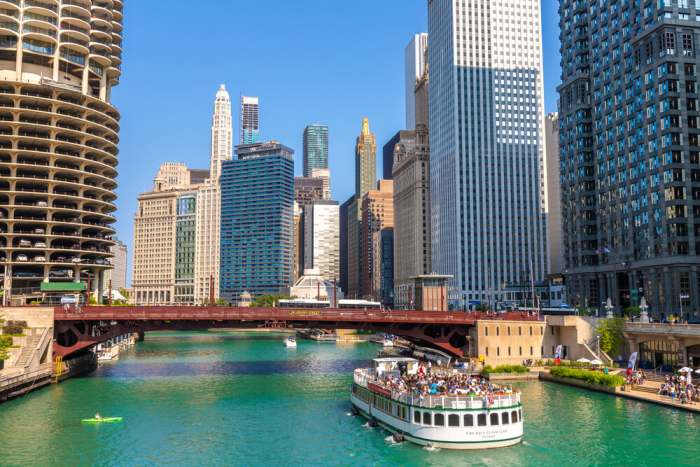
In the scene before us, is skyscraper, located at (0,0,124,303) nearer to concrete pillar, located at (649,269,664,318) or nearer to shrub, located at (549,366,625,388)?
shrub, located at (549,366,625,388)

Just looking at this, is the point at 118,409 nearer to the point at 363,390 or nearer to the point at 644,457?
the point at 363,390

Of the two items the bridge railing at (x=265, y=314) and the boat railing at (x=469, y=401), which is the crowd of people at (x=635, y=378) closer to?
the bridge railing at (x=265, y=314)

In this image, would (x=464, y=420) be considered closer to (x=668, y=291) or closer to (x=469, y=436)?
(x=469, y=436)

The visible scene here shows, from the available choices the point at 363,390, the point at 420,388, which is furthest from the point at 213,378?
the point at 420,388

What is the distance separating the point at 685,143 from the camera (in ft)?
387

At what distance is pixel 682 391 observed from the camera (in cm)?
6750

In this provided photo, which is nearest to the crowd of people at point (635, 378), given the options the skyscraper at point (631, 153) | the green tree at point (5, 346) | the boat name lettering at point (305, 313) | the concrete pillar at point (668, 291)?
the concrete pillar at point (668, 291)

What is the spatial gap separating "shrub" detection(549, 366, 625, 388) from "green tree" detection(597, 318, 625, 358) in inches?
427

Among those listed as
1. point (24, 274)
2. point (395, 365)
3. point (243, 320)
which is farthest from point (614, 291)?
point (24, 274)

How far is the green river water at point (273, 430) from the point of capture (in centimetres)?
5234

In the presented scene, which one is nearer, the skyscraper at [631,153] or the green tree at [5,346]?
the green tree at [5,346]

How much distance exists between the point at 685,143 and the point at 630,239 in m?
20.7

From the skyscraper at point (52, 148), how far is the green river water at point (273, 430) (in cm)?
4413

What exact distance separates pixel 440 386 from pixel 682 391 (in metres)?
26.9
